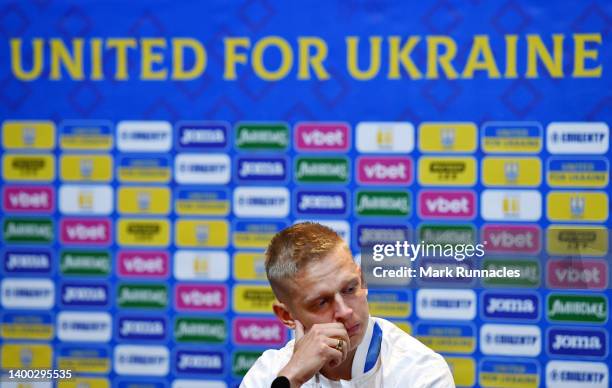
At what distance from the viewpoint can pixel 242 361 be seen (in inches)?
112

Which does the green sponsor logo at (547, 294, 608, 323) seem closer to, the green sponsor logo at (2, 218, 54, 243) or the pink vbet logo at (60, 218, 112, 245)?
the pink vbet logo at (60, 218, 112, 245)

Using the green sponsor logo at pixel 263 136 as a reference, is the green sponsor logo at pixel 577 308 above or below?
below

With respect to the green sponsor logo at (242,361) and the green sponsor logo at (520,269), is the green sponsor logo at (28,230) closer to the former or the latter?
the green sponsor logo at (242,361)

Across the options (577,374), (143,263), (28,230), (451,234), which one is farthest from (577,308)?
(28,230)

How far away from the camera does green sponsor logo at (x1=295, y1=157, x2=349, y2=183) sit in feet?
9.05

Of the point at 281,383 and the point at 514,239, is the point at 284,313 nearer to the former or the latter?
the point at 281,383

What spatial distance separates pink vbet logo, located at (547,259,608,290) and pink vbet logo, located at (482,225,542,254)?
0.28ft

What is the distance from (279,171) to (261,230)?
207 millimetres

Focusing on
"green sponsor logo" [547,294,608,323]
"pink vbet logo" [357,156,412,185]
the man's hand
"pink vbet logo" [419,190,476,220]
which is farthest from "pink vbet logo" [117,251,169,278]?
"green sponsor logo" [547,294,608,323]

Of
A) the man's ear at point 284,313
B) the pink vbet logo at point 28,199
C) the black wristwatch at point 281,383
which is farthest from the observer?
the pink vbet logo at point 28,199

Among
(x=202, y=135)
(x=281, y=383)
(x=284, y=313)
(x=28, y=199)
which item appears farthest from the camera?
(x=28, y=199)

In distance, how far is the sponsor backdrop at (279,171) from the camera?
263 cm

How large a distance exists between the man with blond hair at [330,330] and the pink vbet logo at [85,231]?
109 centimetres

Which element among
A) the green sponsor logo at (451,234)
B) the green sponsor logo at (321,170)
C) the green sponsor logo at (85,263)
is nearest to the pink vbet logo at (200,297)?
the green sponsor logo at (85,263)
